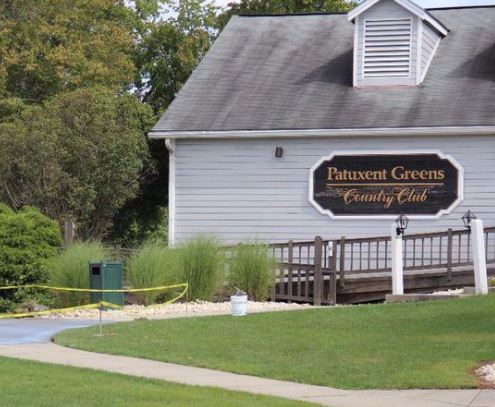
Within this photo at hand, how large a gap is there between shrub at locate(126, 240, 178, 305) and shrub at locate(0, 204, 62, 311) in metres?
1.60

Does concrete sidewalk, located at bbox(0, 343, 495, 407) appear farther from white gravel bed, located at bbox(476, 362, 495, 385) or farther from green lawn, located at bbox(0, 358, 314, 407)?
white gravel bed, located at bbox(476, 362, 495, 385)

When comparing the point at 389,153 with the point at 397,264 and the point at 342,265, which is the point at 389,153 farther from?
the point at 397,264

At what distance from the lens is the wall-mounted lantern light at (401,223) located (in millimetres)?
20359

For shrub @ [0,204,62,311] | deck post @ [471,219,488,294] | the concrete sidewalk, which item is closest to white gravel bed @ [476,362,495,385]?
the concrete sidewalk

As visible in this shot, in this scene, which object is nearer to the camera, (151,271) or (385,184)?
(151,271)

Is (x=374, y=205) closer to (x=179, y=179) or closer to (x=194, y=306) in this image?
(x=179, y=179)

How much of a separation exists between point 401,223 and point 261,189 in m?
4.31

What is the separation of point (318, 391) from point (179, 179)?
14.5 meters

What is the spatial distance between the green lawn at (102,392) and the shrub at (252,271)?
363 inches

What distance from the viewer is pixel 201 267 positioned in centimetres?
2056

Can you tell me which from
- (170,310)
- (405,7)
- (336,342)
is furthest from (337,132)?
(336,342)

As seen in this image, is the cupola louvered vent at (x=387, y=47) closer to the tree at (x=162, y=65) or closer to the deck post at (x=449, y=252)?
the deck post at (x=449, y=252)

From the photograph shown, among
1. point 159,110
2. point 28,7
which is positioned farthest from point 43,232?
point 28,7

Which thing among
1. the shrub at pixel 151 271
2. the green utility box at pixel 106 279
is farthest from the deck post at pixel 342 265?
the green utility box at pixel 106 279
